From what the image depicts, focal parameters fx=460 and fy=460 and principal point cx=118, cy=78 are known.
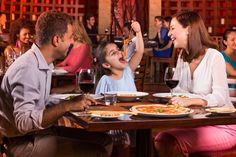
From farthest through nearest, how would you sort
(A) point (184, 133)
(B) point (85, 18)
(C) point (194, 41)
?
(B) point (85, 18), (C) point (194, 41), (A) point (184, 133)

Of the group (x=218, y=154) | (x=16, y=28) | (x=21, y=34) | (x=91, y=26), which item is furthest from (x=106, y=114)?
(x=91, y=26)

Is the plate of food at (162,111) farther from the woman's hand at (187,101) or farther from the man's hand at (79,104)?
the man's hand at (79,104)

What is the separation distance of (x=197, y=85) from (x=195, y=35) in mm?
303

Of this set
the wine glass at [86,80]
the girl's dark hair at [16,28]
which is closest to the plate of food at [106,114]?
the wine glass at [86,80]

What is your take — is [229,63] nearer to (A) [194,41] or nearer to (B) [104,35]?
(A) [194,41]

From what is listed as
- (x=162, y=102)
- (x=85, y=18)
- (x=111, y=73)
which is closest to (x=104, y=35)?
(x=85, y=18)

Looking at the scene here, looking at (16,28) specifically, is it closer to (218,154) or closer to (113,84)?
(113,84)

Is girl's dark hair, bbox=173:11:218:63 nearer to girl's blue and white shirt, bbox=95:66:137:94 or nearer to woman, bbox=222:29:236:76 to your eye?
girl's blue and white shirt, bbox=95:66:137:94

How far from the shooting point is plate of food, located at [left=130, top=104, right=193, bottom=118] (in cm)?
196

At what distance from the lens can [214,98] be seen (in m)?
2.56

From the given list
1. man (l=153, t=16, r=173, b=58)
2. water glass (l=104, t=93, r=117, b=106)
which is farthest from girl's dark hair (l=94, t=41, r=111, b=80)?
man (l=153, t=16, r=173, b=58)

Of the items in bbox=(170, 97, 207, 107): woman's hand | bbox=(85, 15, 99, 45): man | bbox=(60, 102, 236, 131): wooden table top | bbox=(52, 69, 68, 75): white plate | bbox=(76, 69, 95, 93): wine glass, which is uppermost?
bbox=(85, 15, 99, 45): man

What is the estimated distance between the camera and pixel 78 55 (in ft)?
15.0

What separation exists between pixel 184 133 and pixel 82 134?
54cm
